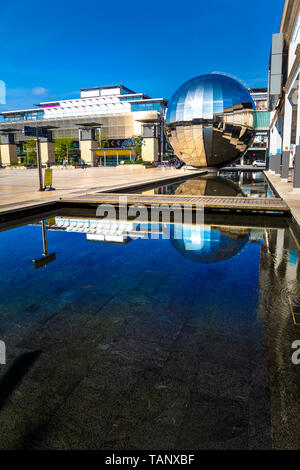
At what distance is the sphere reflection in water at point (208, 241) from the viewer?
5568 mm

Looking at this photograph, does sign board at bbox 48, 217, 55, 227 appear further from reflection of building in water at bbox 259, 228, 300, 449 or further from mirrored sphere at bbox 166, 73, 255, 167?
mirrored sphere at bbox 166, 73, 255, 167

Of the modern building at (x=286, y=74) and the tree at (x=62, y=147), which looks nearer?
the modern building at (x=286, y=74)

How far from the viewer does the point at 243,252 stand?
5746mm

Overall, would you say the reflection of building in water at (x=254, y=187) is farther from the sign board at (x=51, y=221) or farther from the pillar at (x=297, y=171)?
the sign board at (x=51, y=221)

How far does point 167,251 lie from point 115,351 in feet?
10.5

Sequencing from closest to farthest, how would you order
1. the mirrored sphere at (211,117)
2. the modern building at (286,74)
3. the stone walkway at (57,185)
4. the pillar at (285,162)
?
the stone walkway at (57,185) → the modern building at (286,74) → the pillar at (285,162) → the mirrored sphere at (211,117)

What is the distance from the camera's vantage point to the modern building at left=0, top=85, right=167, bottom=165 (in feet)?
201

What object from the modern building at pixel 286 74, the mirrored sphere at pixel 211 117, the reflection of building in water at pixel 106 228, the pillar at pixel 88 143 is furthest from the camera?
the pillar at pixel 88 143

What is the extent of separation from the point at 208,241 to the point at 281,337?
357 centimetres

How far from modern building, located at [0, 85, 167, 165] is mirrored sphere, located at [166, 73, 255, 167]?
31.7 meters

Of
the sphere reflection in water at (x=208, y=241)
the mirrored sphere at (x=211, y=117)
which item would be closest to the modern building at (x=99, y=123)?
the mirrored sphere at (x=211, y=117)

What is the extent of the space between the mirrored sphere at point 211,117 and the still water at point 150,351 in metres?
18.2

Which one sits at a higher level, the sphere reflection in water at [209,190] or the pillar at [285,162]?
the pillar at [285,162]

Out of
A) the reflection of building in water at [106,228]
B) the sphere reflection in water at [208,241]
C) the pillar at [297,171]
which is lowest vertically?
the sphere reflection in water at [208,241]
